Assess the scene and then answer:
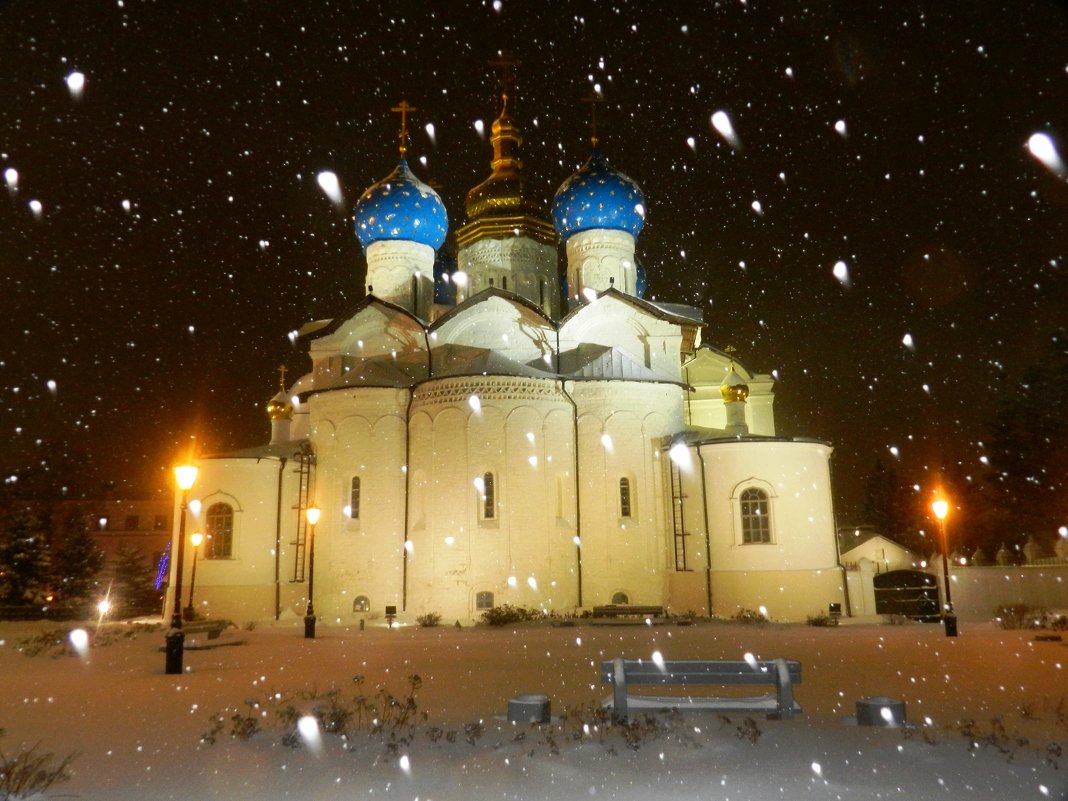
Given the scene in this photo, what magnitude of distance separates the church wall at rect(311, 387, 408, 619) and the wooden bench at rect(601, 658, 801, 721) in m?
17.6

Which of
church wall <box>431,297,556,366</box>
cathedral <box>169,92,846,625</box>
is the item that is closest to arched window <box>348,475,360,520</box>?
cathedral <box>169,92,846,625</box>

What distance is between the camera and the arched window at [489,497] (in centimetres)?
2422

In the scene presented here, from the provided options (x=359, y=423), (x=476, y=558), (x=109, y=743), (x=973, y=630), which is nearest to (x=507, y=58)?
(x=359, y=423)

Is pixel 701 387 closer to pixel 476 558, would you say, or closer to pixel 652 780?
pixel 476 558

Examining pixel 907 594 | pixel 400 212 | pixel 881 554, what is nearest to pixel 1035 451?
pixel 881 554

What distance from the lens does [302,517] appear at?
2642 cm

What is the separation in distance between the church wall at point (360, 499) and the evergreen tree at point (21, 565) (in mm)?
12147

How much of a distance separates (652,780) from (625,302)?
22.9 meters

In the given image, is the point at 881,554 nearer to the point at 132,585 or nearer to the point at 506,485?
the point at 506,485

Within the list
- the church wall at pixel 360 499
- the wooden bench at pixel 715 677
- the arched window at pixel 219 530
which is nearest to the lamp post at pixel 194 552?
the arched window at pixel 219 530

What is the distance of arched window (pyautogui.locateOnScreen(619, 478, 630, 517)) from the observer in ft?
83.3

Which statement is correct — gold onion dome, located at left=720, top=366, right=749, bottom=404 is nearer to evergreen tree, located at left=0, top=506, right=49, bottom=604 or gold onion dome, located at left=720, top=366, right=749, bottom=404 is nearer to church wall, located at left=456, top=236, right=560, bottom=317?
church wall, located at left=456, top=236, right=560, bottom=317

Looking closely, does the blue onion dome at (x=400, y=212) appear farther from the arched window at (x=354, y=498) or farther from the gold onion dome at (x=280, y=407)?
the arched window at (x=354, y=498)

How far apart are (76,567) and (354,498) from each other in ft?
56.2
